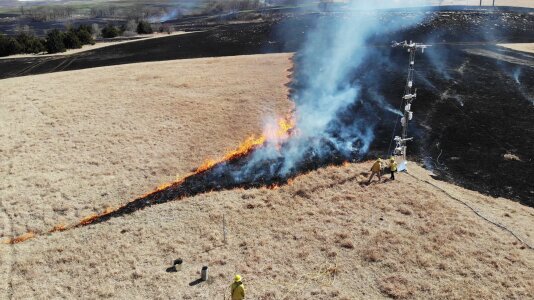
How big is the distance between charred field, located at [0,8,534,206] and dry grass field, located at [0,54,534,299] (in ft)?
14.9

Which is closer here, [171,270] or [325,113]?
[171,270]

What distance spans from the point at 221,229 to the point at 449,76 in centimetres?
4052

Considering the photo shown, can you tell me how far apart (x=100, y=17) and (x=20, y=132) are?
544ft

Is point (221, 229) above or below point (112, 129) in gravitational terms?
below

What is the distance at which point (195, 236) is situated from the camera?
22.1 metres

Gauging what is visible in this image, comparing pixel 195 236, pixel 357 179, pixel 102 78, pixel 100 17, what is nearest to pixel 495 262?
pixel 357 179

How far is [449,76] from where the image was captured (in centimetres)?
5025

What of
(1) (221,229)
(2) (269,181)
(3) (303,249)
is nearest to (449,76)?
(2) (269,181)

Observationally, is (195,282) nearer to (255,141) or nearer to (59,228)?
(59,228)

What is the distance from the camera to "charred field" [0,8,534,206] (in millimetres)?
29344

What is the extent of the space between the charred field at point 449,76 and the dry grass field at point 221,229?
4.53m

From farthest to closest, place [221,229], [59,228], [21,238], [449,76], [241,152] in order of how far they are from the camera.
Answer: [449,76] < [241,152] < [59,228] < [21,238] < [221,229]

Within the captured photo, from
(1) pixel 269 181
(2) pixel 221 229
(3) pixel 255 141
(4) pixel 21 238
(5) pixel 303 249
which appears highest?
(3) pixel 255 141

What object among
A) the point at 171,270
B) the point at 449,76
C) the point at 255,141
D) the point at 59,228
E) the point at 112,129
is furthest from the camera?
the point at 449,76
